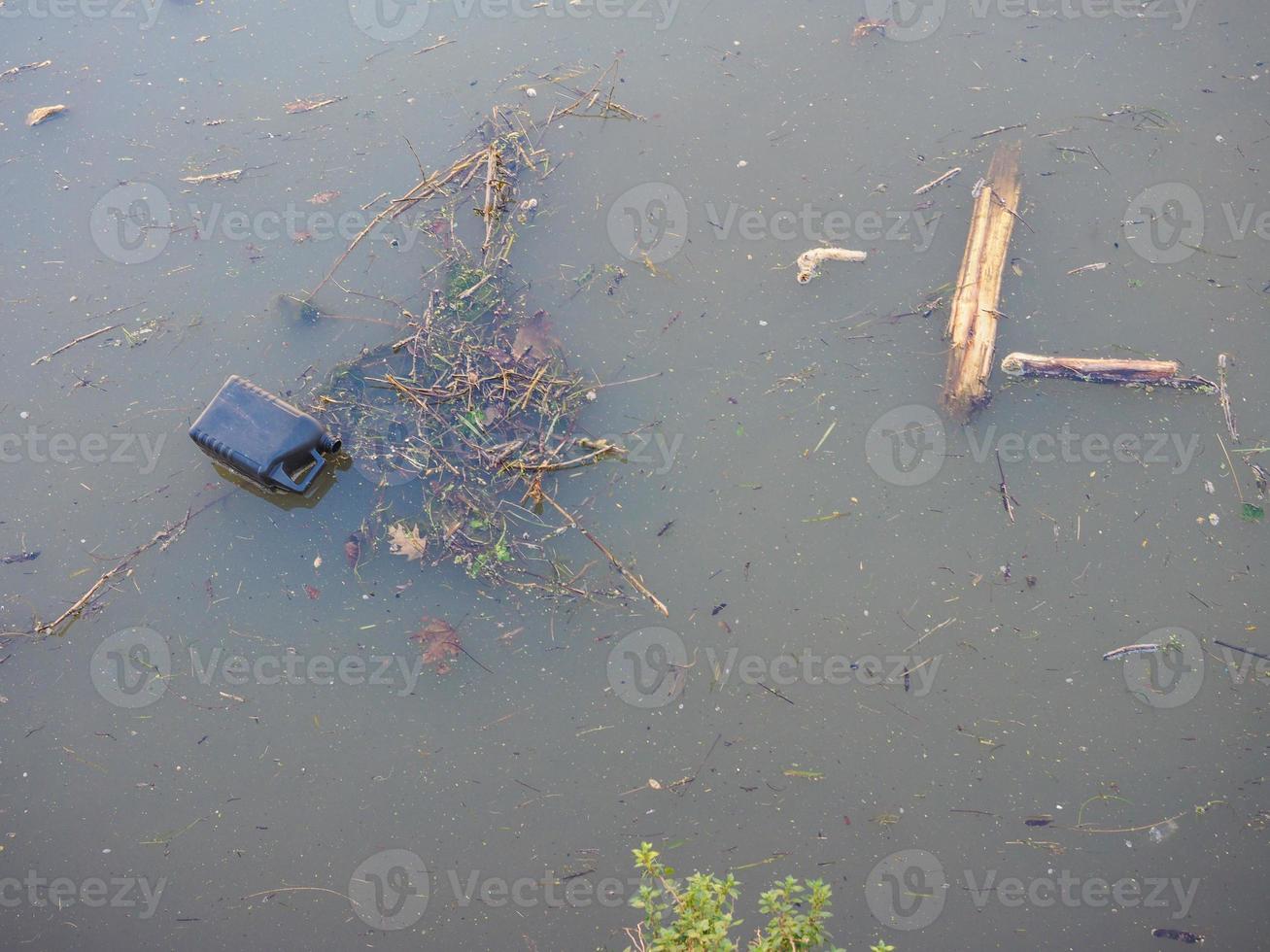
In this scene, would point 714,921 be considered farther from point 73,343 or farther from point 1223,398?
point 73,343

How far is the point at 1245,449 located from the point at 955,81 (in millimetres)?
1763

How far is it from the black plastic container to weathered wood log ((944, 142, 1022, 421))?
2.19 metres

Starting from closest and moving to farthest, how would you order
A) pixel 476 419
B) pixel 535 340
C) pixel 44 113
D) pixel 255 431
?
1. pixel 255 431
2. pixel 476 419
3. pixel 535 340
4. pixel 44 113

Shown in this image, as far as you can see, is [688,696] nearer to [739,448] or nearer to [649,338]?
[739,448]

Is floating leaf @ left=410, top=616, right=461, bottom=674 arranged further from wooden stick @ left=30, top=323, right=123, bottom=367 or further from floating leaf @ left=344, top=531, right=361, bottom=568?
wooden stick @ left=30, top=323, right=123, bottom=367

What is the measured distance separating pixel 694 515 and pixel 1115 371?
154 cm

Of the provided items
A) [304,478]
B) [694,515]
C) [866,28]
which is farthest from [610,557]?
[866,28]

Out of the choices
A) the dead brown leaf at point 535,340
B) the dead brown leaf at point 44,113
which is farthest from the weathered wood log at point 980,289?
the dead brown leaf at point 44,113

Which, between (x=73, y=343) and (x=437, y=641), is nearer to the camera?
(x=437, y=641)

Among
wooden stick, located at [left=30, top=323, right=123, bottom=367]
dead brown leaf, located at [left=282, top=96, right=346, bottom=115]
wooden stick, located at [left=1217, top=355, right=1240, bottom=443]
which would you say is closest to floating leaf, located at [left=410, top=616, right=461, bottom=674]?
wooden stick, located at [left=30, top=323, right=123, bottom=367]

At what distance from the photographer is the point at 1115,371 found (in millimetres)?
2838

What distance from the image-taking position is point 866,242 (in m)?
3.08

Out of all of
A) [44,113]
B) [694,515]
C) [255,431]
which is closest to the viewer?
[255,431]

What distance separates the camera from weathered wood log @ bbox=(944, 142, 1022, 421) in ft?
9.36
